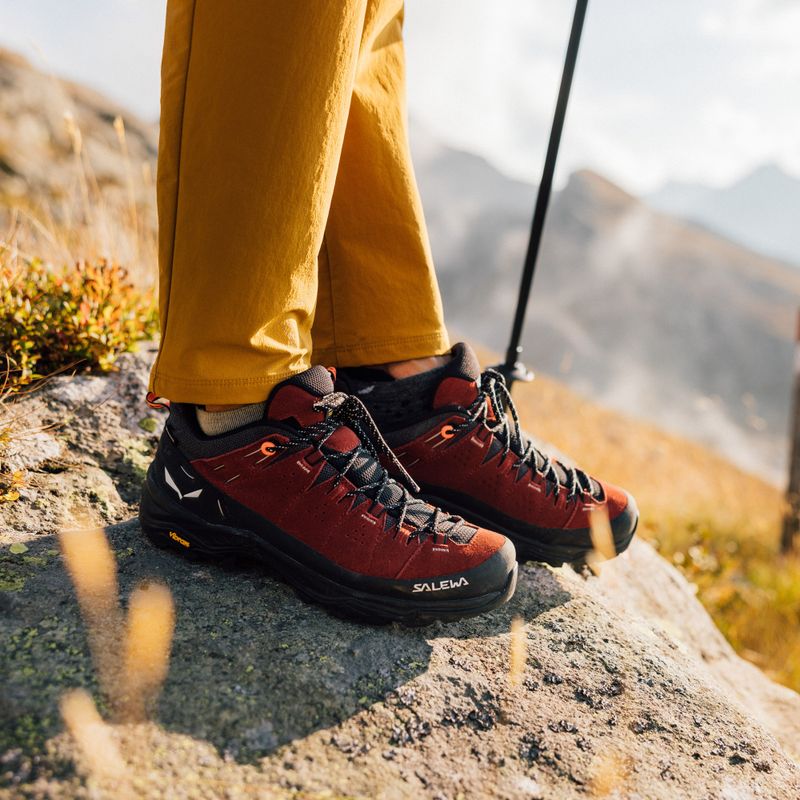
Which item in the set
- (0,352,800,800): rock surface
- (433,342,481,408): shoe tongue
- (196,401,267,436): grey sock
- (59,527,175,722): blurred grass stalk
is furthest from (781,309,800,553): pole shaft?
(59,527,175,722): blurred grass stalk

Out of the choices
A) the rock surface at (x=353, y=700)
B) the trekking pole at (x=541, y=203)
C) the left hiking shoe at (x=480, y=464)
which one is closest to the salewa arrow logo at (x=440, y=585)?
the rock surface at (x=353, y=700)

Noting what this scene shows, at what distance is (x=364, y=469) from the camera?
4.70ft

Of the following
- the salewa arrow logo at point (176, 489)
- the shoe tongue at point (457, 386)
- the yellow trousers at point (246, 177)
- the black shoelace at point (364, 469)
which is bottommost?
the salewa arrow logo at point (176, 489)

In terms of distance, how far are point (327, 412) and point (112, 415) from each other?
973mm

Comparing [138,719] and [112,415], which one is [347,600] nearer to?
[138,719]

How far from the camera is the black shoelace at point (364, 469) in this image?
1.40 metres

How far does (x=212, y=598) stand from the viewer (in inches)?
53.9

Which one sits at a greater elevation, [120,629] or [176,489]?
[176,489]

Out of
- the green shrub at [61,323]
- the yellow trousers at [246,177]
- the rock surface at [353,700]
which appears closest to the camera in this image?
the rock surface at [353,700]

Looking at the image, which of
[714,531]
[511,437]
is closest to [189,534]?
[511,437]

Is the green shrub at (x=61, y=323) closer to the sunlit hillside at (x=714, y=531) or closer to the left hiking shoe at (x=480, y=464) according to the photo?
the left hiking shoe at (x=480, y=464)

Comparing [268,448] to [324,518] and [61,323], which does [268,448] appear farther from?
[61,323]

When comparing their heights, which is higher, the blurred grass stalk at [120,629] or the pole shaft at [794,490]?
the blurred grass stalk at [120,629]

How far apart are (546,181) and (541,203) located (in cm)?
7
